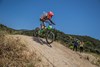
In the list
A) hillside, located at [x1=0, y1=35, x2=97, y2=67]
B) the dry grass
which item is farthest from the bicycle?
the dry grass

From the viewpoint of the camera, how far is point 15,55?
1133cm

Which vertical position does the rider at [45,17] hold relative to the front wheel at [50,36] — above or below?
above

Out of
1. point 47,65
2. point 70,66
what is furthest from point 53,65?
point 70,66

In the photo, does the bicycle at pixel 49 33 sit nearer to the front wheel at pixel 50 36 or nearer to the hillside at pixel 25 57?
the front wheel at pixel 50 36

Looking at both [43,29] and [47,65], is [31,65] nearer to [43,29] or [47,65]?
[47,65]

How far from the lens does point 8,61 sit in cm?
1054

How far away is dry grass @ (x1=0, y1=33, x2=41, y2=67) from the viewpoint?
10523mm


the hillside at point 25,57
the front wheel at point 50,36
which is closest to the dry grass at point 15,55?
the hillside at point 25,57

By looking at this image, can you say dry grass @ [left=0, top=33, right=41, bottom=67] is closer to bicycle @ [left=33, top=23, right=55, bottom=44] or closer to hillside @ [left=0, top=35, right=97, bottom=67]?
hillside @ [left=0, top=35, right=97, bottom=67]

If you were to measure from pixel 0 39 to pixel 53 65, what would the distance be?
10.9ft

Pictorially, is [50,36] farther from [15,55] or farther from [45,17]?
[15,55]

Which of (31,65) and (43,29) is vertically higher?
(43,29)

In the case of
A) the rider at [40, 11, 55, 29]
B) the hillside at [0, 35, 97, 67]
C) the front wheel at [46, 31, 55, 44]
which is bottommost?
the hillside at [0, 35, 97, 67]

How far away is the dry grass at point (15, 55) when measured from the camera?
34.5ft
